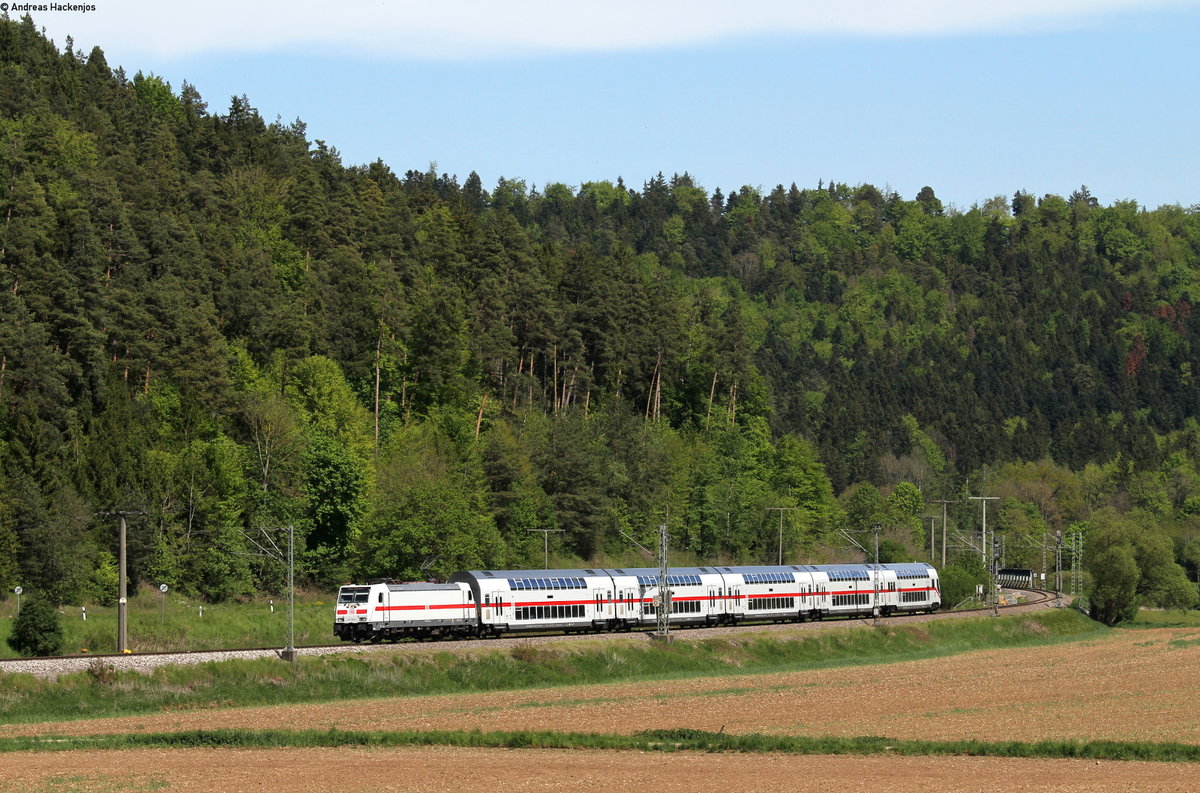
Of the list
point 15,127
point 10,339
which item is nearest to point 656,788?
point 10,339

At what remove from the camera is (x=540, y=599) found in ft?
281

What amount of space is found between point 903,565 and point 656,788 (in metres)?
81.4

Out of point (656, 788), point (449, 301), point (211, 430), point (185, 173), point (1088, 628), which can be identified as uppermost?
point (185, 173)

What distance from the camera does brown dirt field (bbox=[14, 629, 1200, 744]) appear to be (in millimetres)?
51812

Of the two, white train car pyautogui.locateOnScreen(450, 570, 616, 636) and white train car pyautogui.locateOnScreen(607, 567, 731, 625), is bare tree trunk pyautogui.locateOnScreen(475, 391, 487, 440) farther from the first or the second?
white train car pyautogui.locateOnScreen(450, 570, 616, 636)

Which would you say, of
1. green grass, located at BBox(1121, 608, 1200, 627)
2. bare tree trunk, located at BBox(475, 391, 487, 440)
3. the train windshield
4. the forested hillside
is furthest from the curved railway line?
bare tree trunk, located at BBox(475, 391, 487, 440)

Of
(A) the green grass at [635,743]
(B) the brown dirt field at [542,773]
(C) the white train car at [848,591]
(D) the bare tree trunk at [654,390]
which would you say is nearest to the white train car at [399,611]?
(A) the green grass at [635,743]

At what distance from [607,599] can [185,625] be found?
80.1ft

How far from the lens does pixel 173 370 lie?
11344cm

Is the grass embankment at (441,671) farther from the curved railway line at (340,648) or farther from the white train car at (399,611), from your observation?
the white train car at (399,611)

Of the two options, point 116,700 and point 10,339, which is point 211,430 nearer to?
point 10,339

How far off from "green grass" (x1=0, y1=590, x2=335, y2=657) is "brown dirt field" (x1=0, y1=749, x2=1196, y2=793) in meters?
35.8

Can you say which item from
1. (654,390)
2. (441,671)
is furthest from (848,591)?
(654,390)

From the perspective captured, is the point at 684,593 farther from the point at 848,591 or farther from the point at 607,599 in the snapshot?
the point at 848,591
